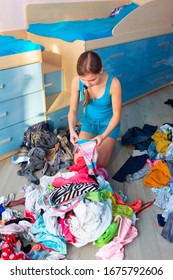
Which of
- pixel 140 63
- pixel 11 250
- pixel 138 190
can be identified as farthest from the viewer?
pixel 140 63

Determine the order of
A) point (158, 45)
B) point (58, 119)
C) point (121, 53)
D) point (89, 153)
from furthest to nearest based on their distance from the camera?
point (158, 45)
point (121, 53)
point (58, 119)
point (89, 153)

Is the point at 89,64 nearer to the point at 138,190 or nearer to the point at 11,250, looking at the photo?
the point at 138,190

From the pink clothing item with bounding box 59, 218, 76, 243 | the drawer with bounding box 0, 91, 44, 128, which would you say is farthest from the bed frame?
the pink clothing item with bounding box 59, 218, 76, 243

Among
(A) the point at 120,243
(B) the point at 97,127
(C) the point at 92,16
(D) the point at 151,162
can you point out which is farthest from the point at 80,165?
(C) the point at 92,16

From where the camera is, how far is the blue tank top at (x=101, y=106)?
63.5 inches

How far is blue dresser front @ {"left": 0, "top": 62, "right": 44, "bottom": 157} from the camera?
67.7 inches

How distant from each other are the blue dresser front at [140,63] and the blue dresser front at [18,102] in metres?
0.68

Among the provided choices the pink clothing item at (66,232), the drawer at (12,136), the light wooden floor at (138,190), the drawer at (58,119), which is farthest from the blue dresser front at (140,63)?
the pink clothing item at (66,232)

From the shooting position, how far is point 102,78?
1.61m

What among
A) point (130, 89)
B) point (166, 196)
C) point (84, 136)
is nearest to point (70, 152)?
point (84, 136)

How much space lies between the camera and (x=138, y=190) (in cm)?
164

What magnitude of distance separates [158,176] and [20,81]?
109 centimetres

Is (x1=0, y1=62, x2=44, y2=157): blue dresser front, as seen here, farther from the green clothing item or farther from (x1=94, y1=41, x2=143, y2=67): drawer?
the green clothing item
